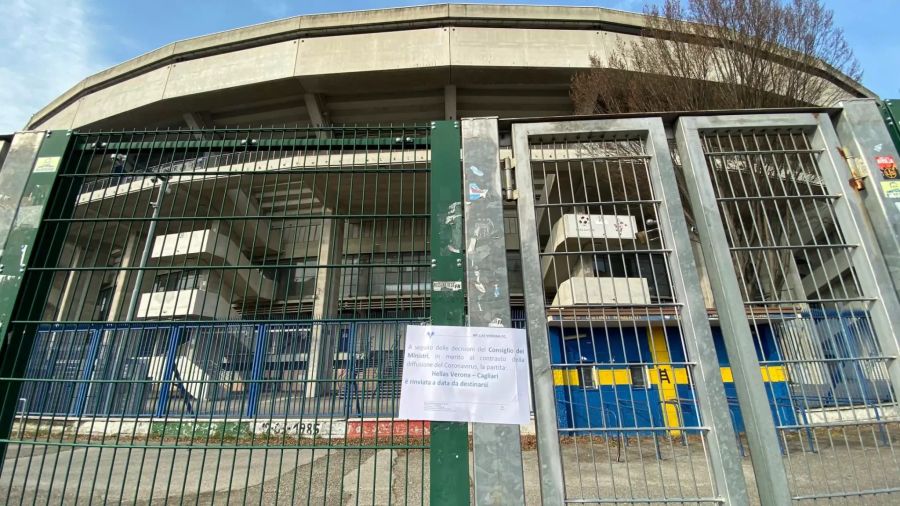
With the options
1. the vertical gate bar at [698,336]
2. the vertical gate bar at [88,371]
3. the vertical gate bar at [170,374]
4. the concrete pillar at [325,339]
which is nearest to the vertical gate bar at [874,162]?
the vertical gate bar at [698,336]

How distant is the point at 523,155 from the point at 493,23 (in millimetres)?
15938

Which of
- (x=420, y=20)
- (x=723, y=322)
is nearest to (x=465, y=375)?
(x=723, y=322)

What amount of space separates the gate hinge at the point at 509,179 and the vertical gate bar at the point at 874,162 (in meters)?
2.07

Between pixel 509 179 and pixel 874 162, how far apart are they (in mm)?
2211

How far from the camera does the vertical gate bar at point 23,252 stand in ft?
8.20

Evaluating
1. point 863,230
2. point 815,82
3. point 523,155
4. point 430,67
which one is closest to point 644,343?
point 815,82

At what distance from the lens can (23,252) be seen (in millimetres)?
2641

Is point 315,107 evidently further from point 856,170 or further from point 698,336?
point 698,336

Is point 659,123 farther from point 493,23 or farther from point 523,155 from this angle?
point 493,23

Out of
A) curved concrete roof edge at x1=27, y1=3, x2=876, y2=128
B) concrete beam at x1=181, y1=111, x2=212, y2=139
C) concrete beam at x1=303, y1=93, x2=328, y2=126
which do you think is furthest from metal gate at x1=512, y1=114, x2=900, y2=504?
concrete beam at x1=181, y1=111, x2=212, y2=139

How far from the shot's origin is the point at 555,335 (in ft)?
31.6

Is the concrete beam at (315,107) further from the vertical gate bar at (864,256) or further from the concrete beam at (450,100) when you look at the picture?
the vertical gate bar at (864,256)

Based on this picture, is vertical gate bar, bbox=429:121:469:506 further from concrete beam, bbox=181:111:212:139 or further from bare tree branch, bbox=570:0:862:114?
concrete beam, bbox=181:111:212:139

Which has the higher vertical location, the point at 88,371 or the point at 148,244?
the point at 148,244
